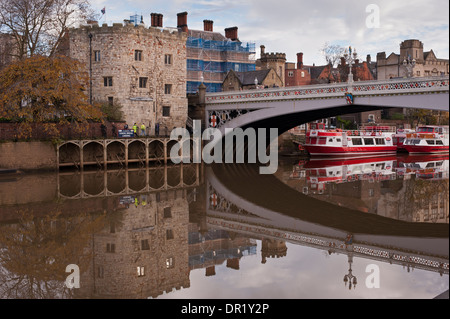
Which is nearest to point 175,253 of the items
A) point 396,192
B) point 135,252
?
point 135,252

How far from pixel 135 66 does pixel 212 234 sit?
22.4 m

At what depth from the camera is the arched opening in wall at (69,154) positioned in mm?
30952

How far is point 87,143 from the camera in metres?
31.3

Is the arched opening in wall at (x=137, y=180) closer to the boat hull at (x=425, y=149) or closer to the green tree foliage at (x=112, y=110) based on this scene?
the green tree foliage at (x=112, y=110)

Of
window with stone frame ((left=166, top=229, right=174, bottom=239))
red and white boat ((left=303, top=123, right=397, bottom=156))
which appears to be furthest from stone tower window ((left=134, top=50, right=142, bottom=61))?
window with stone frame ((left=166, top=229, right=174, bottom=239))

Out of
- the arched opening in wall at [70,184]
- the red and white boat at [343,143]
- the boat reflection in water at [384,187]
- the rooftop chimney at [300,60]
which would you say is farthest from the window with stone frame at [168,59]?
the rooftop chimney at [300,60]

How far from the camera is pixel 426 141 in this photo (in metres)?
47.1

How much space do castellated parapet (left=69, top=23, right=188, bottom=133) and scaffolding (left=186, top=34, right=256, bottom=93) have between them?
1553cm

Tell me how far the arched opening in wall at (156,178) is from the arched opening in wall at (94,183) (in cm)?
227

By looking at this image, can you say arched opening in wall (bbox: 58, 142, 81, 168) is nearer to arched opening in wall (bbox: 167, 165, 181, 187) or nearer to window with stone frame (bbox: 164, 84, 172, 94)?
arched opening in wall (bbox: 167, 165, 181, 187)

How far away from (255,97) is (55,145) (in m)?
13.0

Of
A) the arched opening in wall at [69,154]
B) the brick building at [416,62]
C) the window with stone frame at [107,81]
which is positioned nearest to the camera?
the arched opening in wall at [69,154]

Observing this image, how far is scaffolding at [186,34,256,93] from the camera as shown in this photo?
54375 millimetres

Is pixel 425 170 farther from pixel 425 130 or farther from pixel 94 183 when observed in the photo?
pixel 94 183
